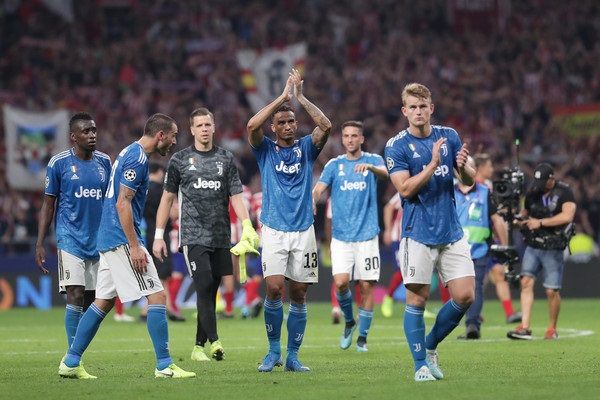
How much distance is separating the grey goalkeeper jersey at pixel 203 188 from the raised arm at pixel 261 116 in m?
1.42

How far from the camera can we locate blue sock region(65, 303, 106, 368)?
10938 millimetres

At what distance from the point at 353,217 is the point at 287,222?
3.53 metres

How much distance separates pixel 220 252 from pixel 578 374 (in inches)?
172

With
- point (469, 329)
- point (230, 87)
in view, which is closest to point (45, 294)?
point (230, 87)

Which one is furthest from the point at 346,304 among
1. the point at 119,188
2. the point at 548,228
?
the point at 119,188

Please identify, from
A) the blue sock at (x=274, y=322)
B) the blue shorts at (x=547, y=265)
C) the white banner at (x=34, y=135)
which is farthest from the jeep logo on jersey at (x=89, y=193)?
the white banner at (x=34, y=135)

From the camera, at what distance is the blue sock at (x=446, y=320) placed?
34.8ft

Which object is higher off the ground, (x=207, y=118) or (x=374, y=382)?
(x=207, y=118)

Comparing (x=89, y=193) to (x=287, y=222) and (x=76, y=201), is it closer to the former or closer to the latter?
(x=76, y=201)

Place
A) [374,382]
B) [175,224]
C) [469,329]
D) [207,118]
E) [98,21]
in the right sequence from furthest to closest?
1. [98,21]
2. [175,224]
3. [469,329]
4. [207,118]
5. [374,382]

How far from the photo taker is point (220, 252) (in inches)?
527

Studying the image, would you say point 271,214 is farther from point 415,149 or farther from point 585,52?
point 585,52

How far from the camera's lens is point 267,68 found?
32281mm

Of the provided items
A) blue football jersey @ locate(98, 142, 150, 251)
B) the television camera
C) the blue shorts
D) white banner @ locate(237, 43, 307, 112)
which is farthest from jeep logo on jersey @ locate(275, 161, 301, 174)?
white banner @ locate(237, 43, 307, 112)
